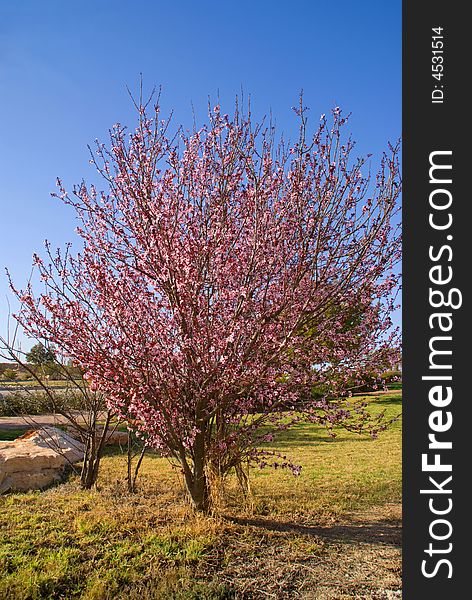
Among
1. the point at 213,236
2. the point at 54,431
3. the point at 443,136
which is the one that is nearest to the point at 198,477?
the point at 213,236

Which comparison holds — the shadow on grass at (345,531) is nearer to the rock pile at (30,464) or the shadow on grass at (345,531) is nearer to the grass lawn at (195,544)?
the grass lawn at (195,544)

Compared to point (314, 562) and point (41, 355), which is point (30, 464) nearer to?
point (41, 355)

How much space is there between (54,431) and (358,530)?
7047mm

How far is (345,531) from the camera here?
5719 mm

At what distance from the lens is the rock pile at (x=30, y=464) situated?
26.5 ft

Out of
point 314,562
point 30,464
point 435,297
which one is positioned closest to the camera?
point 435,297

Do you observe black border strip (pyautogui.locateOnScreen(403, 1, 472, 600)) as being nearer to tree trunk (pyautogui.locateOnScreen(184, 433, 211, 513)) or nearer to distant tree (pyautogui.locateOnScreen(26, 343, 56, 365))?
tree trunk (pyautogui.locateOnScreen(184, 433, 211, 513))

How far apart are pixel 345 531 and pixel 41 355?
17.7 feet

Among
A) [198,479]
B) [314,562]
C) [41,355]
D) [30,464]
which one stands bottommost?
[314,562]

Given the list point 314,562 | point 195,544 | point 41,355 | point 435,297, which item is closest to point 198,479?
point 195,544

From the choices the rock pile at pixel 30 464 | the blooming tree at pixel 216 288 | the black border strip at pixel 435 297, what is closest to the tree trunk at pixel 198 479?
the blooming tree at pixel 216 288

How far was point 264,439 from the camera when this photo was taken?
5.85 metres

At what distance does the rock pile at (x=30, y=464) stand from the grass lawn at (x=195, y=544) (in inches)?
18.9

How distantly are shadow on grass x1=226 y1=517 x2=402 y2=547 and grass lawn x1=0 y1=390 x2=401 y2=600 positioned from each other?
0.01 meters
